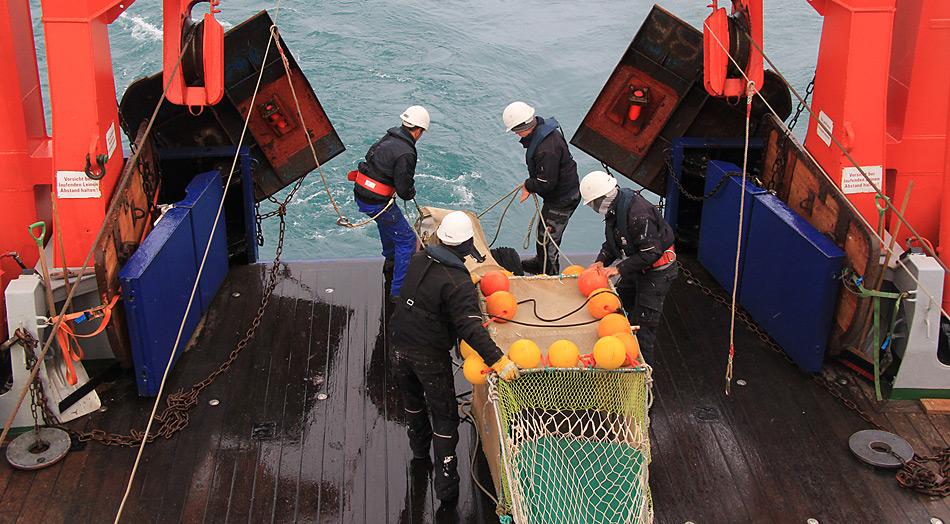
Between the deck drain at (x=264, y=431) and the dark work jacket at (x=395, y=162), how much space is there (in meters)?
1.89

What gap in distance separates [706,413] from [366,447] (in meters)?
2.34

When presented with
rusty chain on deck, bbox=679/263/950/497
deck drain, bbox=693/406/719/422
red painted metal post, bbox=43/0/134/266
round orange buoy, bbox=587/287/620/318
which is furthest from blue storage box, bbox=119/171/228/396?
rusty chain on deck, bbox=679/263/950/497

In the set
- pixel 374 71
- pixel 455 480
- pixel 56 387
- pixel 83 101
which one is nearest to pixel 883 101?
pixel 455 480

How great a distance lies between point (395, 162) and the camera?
7.02 metres

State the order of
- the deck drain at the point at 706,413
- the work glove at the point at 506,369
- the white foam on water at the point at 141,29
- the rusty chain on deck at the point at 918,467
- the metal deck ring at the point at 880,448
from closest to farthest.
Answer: the work glove at the point at 506,369 → the rusty chain on deck at the point at 918,467 → the metal deck ring at the point at 880,448 → the deck drain at the point at 706,413 → the white foam on water at the point at 141,29

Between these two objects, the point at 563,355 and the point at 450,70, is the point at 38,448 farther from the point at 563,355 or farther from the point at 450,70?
the point at 450,70

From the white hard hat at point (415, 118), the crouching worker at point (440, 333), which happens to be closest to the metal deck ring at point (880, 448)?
the crouching worker at point (440, 333)

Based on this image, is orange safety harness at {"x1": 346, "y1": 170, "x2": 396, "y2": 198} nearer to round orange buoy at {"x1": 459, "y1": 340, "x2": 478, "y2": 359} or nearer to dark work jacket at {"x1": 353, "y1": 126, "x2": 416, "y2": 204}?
dark work jacket at {"x1": 353, "y1": 126, "x2": 416, "y2": 204}

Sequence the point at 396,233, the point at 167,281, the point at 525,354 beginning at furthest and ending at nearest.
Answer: the point at 396,233, the point at 167,281, the point at 525,354

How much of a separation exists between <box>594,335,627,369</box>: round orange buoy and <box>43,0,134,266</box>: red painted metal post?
3532 millimetres

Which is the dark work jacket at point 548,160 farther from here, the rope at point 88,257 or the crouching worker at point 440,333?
the rope at point 88,257

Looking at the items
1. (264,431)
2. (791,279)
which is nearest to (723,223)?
(791,279)

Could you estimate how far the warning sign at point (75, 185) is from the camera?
20.4 ft

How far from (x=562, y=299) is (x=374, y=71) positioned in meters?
15.8
